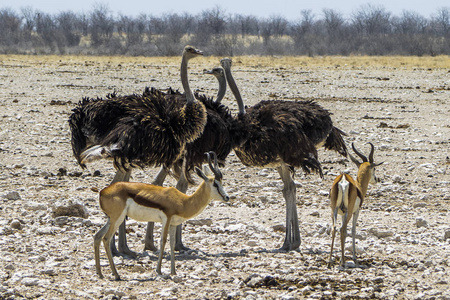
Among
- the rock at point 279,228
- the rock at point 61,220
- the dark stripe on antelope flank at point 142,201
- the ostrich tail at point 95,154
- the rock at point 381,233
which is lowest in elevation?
the rock at point 279,228

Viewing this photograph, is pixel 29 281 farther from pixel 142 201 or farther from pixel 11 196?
pixel 11 196

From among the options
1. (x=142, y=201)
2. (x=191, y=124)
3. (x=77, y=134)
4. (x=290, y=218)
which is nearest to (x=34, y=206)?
(x=77, y=134)

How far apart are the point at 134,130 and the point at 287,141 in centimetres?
159

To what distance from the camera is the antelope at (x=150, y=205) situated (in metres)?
6.27

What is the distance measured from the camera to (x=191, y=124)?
24.0ft

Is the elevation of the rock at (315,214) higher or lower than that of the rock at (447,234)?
lower

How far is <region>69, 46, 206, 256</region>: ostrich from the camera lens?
277 inches

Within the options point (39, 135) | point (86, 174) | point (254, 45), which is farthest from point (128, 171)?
point (254, 45)

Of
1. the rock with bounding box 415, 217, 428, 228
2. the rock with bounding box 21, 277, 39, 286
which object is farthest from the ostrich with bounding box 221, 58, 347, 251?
the rock with bounding box 21, 277, 39, 286

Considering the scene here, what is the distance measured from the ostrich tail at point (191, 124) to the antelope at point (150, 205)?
0.84 m

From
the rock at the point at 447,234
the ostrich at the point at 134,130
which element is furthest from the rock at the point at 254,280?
the rock at the point at 447,234

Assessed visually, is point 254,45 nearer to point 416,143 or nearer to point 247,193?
point 416,143

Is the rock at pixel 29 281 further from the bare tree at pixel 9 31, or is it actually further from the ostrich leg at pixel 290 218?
the bare tree at pixel 9 31

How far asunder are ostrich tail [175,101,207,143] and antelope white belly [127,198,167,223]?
110cm
